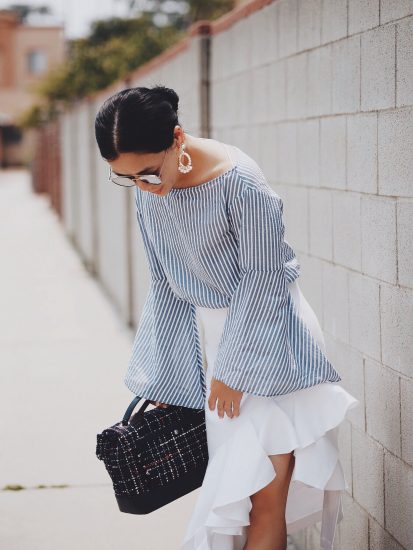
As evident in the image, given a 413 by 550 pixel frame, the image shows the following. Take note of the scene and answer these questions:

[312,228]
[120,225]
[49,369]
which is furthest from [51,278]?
[312,228]

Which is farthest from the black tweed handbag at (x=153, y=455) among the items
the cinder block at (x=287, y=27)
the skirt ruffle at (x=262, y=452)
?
the cinder block at (x=287, y=27)

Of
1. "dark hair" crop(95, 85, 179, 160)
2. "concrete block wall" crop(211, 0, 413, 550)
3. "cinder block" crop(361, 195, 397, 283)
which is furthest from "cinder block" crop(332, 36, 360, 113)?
"dark hair" crop(95, 85, 179, 160)

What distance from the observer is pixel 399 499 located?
306 cm

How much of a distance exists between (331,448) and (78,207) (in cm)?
1350

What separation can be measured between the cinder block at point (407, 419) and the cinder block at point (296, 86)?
1.38m

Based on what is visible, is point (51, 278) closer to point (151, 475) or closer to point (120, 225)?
point (120, 225)

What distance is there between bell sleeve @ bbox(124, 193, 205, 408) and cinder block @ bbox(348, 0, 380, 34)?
922mm

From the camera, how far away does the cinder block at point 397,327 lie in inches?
116

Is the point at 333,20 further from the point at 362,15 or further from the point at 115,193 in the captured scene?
the point at 115,193

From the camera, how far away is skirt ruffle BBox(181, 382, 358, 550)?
292cm

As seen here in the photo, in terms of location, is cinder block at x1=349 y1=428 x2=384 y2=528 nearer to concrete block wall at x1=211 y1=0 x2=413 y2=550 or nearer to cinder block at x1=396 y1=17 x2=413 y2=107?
concrete block wall at x1=211 y1=0 x2=413 y2=550

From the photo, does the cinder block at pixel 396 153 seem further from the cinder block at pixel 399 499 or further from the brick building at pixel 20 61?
the brick building at pixel 20 61

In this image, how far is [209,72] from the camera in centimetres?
595

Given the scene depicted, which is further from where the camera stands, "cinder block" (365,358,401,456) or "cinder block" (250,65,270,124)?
"cinder block" (250,65,270,124)
